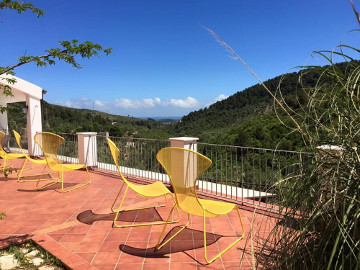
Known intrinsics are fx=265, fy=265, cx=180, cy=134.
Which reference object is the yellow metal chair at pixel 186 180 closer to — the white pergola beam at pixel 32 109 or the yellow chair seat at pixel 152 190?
the yellow chair seat at pixel 152 190

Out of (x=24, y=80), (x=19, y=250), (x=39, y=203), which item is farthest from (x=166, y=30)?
(x=19, y=250)

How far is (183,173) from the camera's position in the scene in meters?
2.73

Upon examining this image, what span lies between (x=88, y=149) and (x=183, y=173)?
207 inches

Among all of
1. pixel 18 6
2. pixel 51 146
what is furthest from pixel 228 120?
pixel 18 6

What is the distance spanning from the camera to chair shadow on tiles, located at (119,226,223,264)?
274 cm

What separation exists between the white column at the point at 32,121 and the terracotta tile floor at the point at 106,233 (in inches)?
178

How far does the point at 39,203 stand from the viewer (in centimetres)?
444

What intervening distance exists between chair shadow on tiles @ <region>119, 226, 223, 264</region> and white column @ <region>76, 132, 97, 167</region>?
471 cm

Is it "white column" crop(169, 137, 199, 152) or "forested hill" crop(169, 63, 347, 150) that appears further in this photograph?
"forested hill" crop(169, 63, 347, 150)

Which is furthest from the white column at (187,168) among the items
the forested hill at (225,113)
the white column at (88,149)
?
the forested hill at (225,113)

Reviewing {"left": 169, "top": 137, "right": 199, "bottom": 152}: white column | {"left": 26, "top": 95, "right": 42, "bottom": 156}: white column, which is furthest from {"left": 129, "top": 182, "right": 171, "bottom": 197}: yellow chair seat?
{"left": 26, "top": 95, "right": 42, "bottom": 156}: white column

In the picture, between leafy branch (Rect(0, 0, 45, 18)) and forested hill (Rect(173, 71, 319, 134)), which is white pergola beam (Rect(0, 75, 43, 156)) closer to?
leafy branch (Rect(0, 0, 45, 18))

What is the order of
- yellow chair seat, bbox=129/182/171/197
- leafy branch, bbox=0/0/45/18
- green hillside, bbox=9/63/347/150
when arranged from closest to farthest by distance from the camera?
green hillside, bbox=9/63/347/150
leafy branch, bbox=0/0/45/18
yellow chair seat, bbox=129/182/171/197

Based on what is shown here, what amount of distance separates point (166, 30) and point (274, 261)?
24.0 metres
